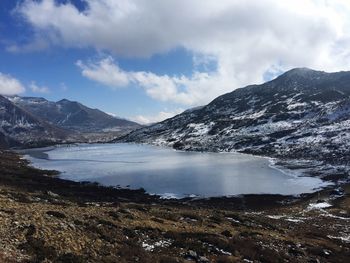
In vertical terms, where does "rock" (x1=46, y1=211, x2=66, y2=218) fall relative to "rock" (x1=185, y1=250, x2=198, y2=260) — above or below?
above

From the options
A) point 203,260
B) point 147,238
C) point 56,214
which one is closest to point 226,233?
point 203,260

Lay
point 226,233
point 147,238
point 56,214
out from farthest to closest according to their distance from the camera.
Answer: point 226,233, point 56,214, point 147,238

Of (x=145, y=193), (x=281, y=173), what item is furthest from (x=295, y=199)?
(x=281, y=173)

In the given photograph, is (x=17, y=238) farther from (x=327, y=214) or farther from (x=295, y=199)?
(x=295, y=199)

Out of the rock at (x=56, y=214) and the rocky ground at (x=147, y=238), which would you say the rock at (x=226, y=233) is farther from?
the rock at (x=56, y=214)

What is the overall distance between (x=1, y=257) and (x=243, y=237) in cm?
2229

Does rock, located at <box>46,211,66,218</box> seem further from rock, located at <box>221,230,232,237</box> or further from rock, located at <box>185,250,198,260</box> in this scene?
rock, located at <box>221,230,232,237</box>

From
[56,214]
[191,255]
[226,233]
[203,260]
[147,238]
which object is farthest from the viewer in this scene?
[226,233]

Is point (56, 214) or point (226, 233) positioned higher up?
point (56, 214)

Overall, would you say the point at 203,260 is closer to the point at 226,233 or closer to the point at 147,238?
the point at 147,238

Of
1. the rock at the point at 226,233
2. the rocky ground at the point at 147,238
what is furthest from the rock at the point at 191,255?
the rock at the point at 226,233

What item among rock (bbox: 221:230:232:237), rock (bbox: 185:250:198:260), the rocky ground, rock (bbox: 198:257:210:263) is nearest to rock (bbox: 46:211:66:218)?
the rocky ground

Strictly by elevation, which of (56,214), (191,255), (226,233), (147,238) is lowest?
(226,233)

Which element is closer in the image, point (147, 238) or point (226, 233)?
point (147, 238)
